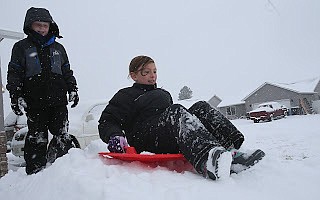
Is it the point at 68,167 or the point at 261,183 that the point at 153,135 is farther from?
the point at 261,183

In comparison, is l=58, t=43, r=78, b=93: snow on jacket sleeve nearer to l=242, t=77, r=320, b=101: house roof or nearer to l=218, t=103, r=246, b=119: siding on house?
l=242, t=77, r=320, b=101: house roof

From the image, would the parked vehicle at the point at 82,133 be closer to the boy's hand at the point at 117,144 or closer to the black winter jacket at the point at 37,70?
the black winter jacket at the point at 37,70

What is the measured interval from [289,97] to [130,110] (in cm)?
2996

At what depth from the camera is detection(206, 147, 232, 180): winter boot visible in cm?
151

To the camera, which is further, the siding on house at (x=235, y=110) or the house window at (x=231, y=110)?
the house window at (x=231, y=110)

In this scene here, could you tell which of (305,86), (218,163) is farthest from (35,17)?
(305,86)

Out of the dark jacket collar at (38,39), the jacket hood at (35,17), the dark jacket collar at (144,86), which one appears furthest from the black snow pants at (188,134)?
the jacket hood at (35,17)

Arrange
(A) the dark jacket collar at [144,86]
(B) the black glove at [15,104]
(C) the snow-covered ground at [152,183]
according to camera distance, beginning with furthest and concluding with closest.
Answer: (B) the black glove at [15,104] < (A) the dark jacket collar at [144,86] < (C) the snow-covered ground at [152,183]

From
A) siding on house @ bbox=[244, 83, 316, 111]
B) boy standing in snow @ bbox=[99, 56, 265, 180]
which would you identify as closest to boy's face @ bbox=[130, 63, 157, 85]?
boy standing in snow @ bbox=[99, 56, 265, 180]

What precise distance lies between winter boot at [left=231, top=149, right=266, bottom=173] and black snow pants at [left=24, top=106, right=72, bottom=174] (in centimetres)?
183

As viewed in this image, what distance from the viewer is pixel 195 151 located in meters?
1.63

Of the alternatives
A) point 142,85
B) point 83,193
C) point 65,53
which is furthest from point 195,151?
point 65,53

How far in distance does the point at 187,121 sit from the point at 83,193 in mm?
752

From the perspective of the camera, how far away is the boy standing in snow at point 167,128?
1.61 m
